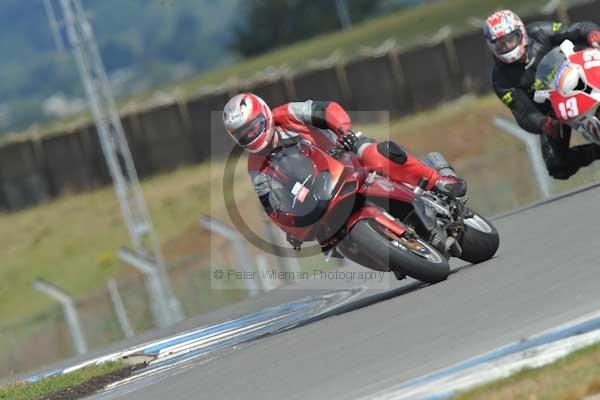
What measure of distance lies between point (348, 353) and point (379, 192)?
250 cm

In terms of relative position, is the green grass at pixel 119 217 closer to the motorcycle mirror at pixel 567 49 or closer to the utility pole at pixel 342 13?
the motorcycle mirror at pixel 567 49

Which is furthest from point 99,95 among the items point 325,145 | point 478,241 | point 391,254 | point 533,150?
point 391,254

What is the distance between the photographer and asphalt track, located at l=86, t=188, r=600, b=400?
26.0 ft

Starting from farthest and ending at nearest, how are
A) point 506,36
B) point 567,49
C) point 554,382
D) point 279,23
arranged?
point 279,23 → point 506,36 → point 567,49 → point 554,382

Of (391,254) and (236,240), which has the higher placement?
(391,254)

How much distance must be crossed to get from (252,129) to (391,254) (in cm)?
151

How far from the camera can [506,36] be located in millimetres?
14727

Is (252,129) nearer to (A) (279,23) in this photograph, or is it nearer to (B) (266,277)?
(B) (266,277)

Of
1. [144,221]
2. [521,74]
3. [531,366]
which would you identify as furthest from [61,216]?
[531,366]

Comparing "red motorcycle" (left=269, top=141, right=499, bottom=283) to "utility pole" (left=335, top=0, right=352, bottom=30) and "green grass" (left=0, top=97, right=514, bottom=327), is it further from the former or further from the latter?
"utility pole" (left=335, top=0, right=352, bottom=30)

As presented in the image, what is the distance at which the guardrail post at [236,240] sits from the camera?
18125 millimetres

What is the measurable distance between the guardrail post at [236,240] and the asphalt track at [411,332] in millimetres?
5981

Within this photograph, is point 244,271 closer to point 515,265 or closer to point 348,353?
point 515,265

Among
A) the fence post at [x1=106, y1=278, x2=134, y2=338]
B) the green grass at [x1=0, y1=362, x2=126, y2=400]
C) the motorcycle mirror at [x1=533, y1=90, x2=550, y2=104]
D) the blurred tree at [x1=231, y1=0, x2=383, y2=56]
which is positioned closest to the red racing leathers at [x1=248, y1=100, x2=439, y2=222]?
the green grass at [x1=0, y1=362, x2=126, y2=400]
